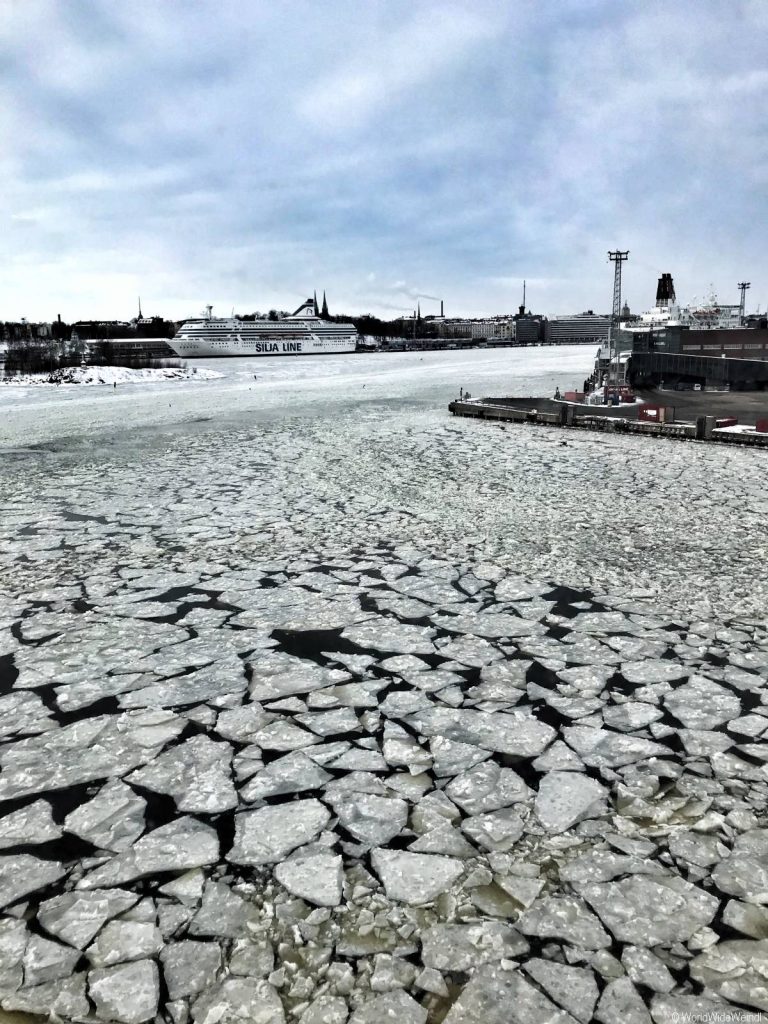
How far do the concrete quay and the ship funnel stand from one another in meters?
68.5

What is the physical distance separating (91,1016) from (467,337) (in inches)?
7178

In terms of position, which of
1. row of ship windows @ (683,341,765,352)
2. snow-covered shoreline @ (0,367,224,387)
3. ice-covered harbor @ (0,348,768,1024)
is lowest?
ice-covered harbor @ (0,348,768,1024)

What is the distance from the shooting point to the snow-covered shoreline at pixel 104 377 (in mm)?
37500

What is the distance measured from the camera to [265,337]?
303 feet

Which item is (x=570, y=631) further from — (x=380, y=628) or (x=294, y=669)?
(x=294, y=669)

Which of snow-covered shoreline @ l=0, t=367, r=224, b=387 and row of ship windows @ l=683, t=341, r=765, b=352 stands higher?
row of ship windows @ l=683, t=341, r=765, b=352

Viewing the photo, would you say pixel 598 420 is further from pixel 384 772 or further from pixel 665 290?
pixel 665 290

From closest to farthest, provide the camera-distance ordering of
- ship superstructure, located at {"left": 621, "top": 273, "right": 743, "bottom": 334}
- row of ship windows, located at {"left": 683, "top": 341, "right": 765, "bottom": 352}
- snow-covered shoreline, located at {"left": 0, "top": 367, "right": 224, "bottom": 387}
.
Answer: row of ship windows, located at {"left": 683, "top": 341, "right": 765, "bottom": 352} < snow-covered shoreline, located at {"left": 0, "top": 367, "right": 224, "bottom": 387} < ship superstructure, located at {"left": 621, "top": 273, "right": 743, "bottom": 334}

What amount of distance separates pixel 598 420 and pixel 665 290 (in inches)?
2932

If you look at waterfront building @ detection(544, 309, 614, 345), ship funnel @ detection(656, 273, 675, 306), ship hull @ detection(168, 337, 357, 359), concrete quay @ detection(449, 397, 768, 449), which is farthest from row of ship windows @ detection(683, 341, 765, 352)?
waterfront building @ detection(544, 309, 614, 345)

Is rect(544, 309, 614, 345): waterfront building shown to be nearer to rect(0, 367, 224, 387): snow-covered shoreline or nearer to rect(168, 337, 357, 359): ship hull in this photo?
rect(168, 337, 357, 359): ship hull

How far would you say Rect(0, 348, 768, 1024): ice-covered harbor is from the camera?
6.81 feet

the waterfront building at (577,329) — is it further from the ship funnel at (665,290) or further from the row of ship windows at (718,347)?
the row of ship windows at (718,347)

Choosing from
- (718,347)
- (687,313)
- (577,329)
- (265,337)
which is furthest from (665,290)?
(577,329)
